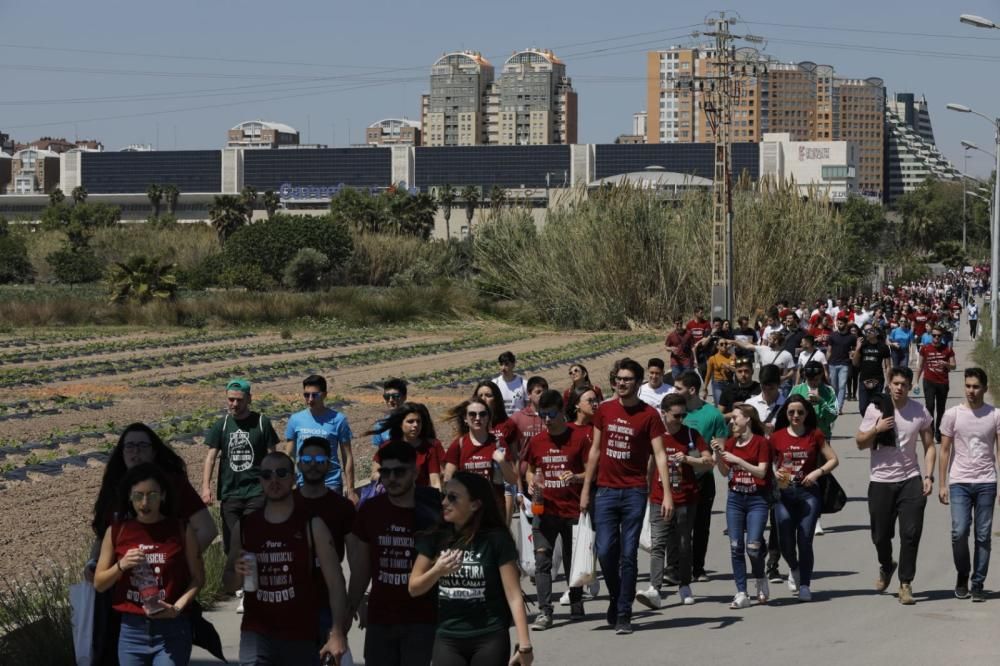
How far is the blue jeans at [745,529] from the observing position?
404 inches

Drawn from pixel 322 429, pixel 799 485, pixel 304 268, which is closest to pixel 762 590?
pixel 799 485

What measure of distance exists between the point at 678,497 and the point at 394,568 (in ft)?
14.7

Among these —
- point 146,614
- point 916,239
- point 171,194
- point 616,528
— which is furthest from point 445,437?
point 171,194

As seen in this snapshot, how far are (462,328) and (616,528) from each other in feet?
165

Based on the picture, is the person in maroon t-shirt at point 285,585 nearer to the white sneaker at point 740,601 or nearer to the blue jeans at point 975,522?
the white sneaker at point 740,601

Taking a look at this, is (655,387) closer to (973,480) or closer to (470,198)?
(973,480)

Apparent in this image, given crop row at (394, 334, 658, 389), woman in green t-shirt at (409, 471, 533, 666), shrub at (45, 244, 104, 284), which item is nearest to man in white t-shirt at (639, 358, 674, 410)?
woman in green t-shirt at (409, 471, 533, 666)

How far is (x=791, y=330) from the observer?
23.1 metres

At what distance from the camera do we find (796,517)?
34.8 ft

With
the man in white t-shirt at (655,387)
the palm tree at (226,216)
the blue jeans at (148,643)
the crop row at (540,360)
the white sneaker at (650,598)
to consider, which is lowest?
the crop row at (540,360)

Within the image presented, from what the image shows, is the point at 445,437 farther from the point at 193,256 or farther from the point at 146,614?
the point at 193,256

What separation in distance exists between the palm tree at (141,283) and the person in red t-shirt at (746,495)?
52.3 meters

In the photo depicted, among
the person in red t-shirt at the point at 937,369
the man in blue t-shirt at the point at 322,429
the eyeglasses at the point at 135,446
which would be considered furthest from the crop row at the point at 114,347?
the eyeglasses at the point at 135,446

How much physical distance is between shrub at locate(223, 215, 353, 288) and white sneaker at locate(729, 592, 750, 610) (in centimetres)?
8700
